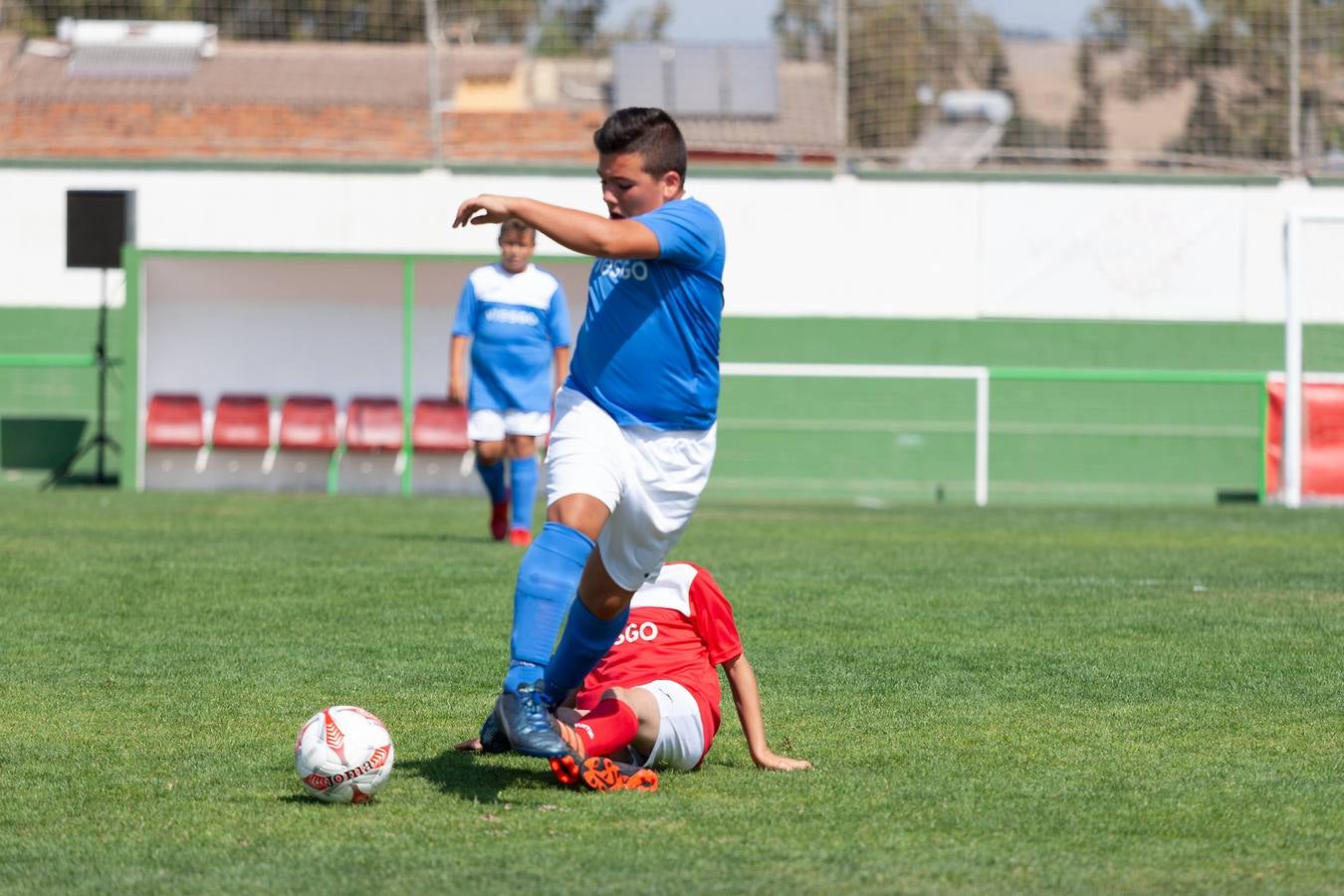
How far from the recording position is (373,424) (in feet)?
64.7

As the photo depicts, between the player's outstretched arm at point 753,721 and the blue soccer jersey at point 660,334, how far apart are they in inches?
27.9

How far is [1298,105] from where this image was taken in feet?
66.4

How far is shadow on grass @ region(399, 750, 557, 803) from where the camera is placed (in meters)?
4.54


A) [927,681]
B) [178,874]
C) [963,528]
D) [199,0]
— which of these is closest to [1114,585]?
[927,681]

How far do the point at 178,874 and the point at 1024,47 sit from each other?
20144mm

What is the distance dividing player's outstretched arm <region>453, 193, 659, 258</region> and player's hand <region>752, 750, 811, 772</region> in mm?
1402

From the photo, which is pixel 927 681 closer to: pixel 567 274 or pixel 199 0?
pixel 567 274

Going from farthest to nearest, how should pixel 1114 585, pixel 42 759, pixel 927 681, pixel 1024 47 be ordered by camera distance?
pixel 1024 47, pixel 1114 585, pixel 927 681, pixel 42 759

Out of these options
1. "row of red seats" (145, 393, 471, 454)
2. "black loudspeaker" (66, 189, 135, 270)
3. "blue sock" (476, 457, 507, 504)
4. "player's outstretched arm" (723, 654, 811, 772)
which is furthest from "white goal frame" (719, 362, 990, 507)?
"player's outstretched arm" (723, 654, 811, 772)

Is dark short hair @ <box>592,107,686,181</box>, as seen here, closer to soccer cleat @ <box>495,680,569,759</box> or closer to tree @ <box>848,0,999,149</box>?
soccer cleat @ <box>495,680,569,759</box>

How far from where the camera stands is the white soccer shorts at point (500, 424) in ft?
37.8

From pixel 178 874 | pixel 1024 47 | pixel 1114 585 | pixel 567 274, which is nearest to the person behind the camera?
pixel 178 874

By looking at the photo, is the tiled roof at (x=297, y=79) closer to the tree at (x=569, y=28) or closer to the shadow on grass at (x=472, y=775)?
the tree at (x=569, y=28)

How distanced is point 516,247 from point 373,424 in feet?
29.0
